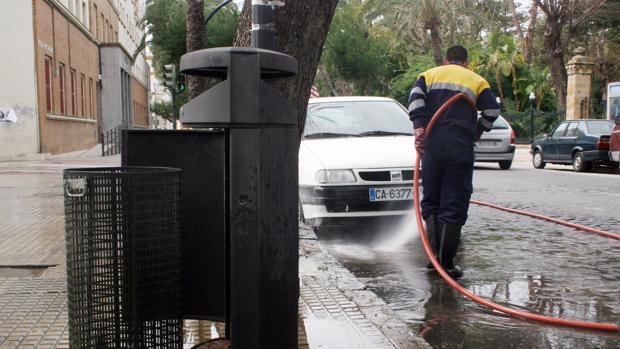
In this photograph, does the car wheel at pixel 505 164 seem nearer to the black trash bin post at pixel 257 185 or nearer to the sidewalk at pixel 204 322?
the sidewalk at pixel 204 322

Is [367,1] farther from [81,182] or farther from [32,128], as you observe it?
[81,182]

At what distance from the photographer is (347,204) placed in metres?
7.10

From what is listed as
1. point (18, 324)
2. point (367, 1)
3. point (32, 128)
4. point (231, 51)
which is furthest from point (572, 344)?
point (367, 1)

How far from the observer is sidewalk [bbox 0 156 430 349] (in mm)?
3736

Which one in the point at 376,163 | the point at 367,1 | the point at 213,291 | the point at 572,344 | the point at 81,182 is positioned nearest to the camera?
the point at 81,182

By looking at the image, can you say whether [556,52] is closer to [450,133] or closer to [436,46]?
[436,46]

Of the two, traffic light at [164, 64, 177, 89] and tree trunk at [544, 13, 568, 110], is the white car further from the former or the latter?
tree trunk at [544, 13, 568, 110]

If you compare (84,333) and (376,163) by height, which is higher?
(376,163)

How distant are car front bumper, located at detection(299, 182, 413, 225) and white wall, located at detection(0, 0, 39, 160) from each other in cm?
1681

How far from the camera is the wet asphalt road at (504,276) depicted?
13.5 ft

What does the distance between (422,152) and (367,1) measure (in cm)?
3749

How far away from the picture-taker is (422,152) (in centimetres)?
555

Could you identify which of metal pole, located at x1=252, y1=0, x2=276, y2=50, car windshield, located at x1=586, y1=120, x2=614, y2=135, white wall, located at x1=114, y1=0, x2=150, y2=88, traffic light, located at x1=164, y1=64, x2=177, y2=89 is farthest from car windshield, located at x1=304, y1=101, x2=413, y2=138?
white wall, located at x1=114, y1=0, x2=150, y2=88

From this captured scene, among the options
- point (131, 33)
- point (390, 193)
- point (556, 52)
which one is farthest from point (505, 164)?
point (131, 33)
